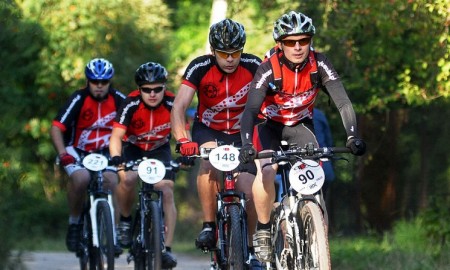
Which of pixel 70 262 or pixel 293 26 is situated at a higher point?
pixel 293 26

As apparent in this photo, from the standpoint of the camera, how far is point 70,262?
1584 cm

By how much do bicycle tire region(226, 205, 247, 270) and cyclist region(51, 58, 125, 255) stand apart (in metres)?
2.79

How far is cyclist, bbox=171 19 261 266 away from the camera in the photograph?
34.0 feet

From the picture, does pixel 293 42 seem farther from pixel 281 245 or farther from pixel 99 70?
pixel 99 70

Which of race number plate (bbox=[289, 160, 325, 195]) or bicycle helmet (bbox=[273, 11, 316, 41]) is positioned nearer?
race number plate (bbox=[289, 160, 325, 195])

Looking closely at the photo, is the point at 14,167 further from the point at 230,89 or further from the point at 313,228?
the point at 313,228

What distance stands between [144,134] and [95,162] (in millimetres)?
518

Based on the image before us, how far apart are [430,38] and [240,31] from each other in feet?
15.1

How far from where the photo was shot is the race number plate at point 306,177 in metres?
8.87

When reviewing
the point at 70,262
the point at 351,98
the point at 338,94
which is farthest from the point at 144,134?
the point at 351,98

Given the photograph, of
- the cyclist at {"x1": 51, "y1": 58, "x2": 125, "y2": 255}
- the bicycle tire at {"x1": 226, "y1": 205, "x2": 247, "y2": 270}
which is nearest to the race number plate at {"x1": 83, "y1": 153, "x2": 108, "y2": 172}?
the cyclist at {"x1": 51, "y1": 58, "x2": 125, "y2": 255}

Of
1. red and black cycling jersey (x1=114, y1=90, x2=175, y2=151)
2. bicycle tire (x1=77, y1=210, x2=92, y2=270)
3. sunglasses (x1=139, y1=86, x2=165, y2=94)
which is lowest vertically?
bicycle tire (x1=77, y1=210, x2=92, y2=270)

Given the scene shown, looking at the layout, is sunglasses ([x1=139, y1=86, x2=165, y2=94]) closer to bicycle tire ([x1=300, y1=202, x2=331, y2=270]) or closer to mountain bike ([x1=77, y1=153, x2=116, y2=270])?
mountain bike ([x1=77, y1=153, x2=116, y2=270])

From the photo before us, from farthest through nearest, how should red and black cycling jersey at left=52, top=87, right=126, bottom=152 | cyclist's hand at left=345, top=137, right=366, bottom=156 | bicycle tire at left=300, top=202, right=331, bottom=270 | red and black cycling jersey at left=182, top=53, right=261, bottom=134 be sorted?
1. red and black cycling jersey at left=52, top=87, right=126, bottom=152
2. red and black cycling jersey at left=182, top=53, right=261, bottom=134
3. cyclist's hand at left=345, top=137, right=366, bottom=156
4. bicycle tire at left=300, top=202, right=331, bottom=270
